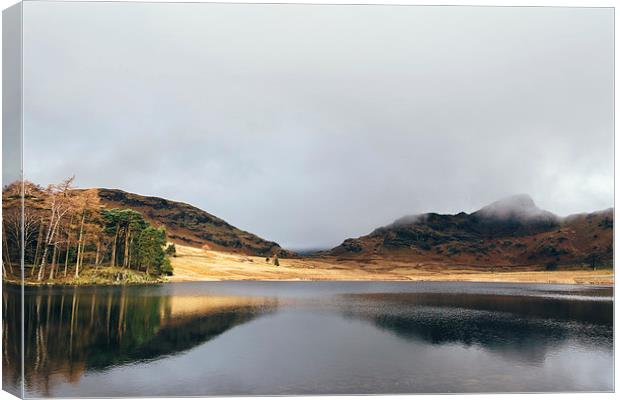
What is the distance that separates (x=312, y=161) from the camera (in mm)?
21766

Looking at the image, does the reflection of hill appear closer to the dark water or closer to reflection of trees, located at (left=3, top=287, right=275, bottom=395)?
the dark water

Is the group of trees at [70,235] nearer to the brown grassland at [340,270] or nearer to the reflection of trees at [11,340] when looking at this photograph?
the reflection of trees at [11,340]

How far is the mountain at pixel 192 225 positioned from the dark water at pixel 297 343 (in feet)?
8.35

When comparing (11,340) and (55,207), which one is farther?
(55,207)

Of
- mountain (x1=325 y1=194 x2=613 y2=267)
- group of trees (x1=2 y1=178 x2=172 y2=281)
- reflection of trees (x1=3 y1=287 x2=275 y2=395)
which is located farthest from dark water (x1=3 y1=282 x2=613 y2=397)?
mountain (x1=325 y1=194 x2=613 y2=267)

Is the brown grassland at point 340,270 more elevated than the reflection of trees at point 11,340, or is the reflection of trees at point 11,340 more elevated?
the brown grassland at point 340,270

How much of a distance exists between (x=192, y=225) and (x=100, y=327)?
700 cm

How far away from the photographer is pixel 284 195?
875 inches

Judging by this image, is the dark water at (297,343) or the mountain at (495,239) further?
the mountain at (495,239)

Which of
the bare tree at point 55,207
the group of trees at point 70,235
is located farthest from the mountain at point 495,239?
the bare tree at point 55,207

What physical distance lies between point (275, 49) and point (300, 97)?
2221 mm

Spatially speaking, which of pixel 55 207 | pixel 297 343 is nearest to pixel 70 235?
pixel 55 207

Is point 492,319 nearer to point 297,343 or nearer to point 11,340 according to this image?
point 297,343

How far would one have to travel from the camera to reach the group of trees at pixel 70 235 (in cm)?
1547
